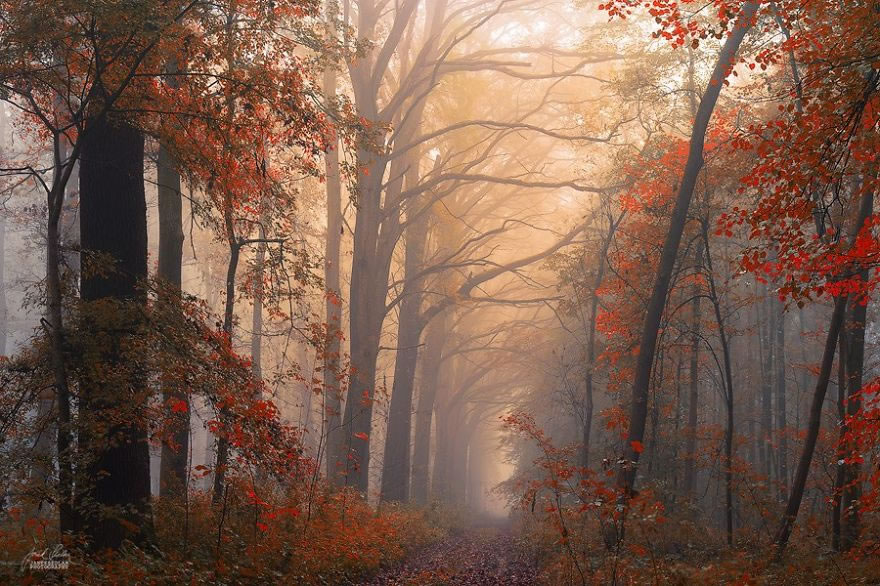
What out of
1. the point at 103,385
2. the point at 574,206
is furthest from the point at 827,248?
the point at 574,206

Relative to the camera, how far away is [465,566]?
12.8m

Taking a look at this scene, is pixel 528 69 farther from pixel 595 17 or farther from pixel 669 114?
pixel 669 114

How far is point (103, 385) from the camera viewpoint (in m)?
6.95

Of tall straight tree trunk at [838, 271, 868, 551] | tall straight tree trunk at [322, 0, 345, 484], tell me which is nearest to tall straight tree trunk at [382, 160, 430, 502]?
tall straight tree trunk at [322, 0, 345, 484]

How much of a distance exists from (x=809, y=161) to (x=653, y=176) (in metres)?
10.4

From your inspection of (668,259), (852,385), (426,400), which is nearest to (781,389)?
(852,385)

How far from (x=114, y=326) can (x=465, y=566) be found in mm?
8318

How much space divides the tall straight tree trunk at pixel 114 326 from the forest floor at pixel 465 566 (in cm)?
345

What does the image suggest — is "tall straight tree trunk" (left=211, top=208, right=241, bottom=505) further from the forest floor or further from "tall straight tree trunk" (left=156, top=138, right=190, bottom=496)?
the forest floor

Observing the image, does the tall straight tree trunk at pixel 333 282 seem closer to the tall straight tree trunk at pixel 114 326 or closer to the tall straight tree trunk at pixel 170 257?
the tall straight tree trunk at pixel 170 257

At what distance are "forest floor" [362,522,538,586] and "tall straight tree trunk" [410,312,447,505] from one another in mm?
8421

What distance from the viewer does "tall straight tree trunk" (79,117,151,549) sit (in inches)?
273

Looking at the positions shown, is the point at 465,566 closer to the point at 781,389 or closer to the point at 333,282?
the point at 333,282

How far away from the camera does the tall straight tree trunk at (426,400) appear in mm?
27391
